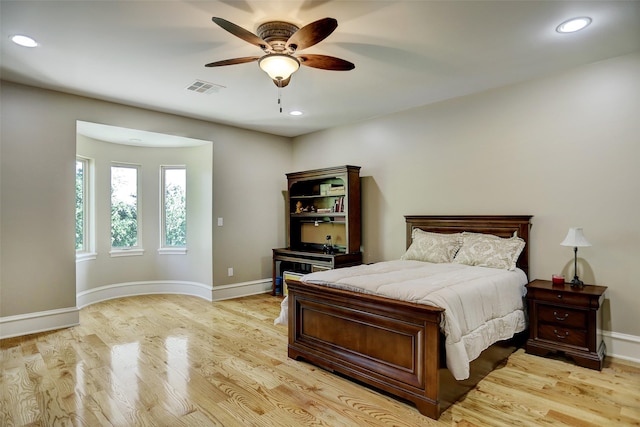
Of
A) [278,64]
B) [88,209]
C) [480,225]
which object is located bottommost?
[480,225]

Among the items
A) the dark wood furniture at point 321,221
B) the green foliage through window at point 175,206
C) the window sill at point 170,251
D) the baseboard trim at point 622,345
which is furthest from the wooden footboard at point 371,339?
the green foliage through window at point 175,206

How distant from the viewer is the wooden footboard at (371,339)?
87.3 inches

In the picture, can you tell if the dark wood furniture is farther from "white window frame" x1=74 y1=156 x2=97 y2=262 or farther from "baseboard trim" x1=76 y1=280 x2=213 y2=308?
"white window frame" x1=74 y1=156 x2=97 y2=262

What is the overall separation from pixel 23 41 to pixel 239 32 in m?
1.94

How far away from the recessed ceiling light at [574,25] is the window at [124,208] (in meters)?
5.73

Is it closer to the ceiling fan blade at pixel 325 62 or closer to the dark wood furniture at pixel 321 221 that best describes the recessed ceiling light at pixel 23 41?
the ceiling fan blade at pixel 325 62

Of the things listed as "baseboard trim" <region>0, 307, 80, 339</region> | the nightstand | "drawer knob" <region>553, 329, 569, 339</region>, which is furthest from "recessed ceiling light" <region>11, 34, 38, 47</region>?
"drawer knob" <region>553, 329, 569, 339</region>

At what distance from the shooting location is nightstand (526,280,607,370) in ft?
9.57

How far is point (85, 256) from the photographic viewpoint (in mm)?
5078

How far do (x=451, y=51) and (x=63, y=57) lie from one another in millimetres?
3358

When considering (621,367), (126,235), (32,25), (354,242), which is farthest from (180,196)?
(621,367)

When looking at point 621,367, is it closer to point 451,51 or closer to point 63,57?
point 451,51

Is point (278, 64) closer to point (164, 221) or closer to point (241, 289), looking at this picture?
point (241, 289)

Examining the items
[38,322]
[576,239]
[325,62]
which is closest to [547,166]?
[576,239]
